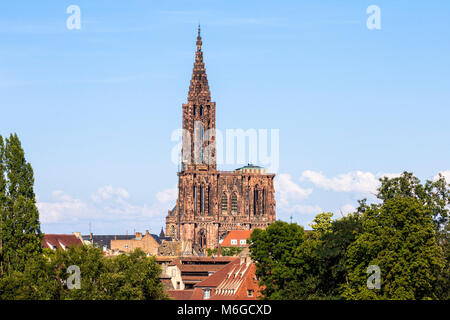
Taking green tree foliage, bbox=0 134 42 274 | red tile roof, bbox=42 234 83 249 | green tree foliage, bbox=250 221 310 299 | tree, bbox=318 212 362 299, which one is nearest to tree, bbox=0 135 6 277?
green tree foliage, bbox=0 134 42 274

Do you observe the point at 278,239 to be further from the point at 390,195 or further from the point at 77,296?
the point at 77,296

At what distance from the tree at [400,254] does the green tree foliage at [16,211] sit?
105ft

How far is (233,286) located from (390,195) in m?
25.1

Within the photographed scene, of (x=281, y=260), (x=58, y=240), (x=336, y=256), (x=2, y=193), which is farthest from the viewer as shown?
(x=58, y=240)

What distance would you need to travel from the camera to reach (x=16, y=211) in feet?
334

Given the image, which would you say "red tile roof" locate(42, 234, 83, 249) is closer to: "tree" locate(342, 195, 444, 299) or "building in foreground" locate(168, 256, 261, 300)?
"building in foreground" locate(168, 256, 261, 300)

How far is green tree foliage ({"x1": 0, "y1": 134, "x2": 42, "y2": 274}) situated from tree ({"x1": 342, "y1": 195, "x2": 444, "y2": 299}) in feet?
105

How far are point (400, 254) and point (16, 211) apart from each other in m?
38.8

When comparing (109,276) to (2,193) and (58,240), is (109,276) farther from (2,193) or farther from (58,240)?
(58,240)

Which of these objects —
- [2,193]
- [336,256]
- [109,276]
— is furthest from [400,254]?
[2,193]

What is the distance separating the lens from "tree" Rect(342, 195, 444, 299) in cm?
8700

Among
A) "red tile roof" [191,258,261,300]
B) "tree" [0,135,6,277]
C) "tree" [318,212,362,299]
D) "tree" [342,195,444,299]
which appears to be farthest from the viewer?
"red tile roof" [191,258,261,300]

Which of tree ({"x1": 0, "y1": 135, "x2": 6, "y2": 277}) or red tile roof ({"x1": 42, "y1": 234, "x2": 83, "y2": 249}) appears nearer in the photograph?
tree ({"x1": 0, "y1": 135, "x2": 6, "y2": 277})
